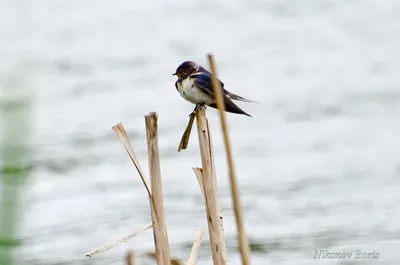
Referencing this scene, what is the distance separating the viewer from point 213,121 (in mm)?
7641

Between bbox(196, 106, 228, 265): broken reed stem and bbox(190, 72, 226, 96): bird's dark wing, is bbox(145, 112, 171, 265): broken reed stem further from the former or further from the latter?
bbox(190, 72, 226, 96): bird's dark wing

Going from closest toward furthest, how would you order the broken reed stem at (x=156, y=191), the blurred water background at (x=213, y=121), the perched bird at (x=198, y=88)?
the broken reed stem at (x=156, y=191) → the perched bird at (x=198, y=88) → the blurred water background at (x=213, y=121)

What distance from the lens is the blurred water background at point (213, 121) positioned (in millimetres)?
5387

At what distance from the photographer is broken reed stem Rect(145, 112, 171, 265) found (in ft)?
9.14

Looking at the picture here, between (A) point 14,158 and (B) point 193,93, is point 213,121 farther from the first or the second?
(A) point 14,158

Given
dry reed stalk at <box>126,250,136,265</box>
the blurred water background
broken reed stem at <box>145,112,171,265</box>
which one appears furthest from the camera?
the blurred water background

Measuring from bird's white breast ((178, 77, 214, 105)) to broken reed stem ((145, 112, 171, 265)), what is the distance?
773mm

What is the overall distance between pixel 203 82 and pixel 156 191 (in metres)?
0.89

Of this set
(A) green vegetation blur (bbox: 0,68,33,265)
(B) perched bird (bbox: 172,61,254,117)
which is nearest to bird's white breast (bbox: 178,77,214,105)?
(B) perched bird (bbox: 172,61,254,117)

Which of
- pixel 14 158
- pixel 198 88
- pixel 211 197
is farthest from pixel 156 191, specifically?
pixel 198 88

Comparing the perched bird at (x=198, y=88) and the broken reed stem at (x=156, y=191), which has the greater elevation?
the perched bird at (x=198, y=88)

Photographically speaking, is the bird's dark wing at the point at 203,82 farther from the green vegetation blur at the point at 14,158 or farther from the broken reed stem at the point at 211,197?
the green vegetation blur at the point at 14,158

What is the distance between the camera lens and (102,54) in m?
9.62

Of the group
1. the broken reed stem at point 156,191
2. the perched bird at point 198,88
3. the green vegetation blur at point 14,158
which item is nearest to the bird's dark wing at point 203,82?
the perched bird at point 198,88
